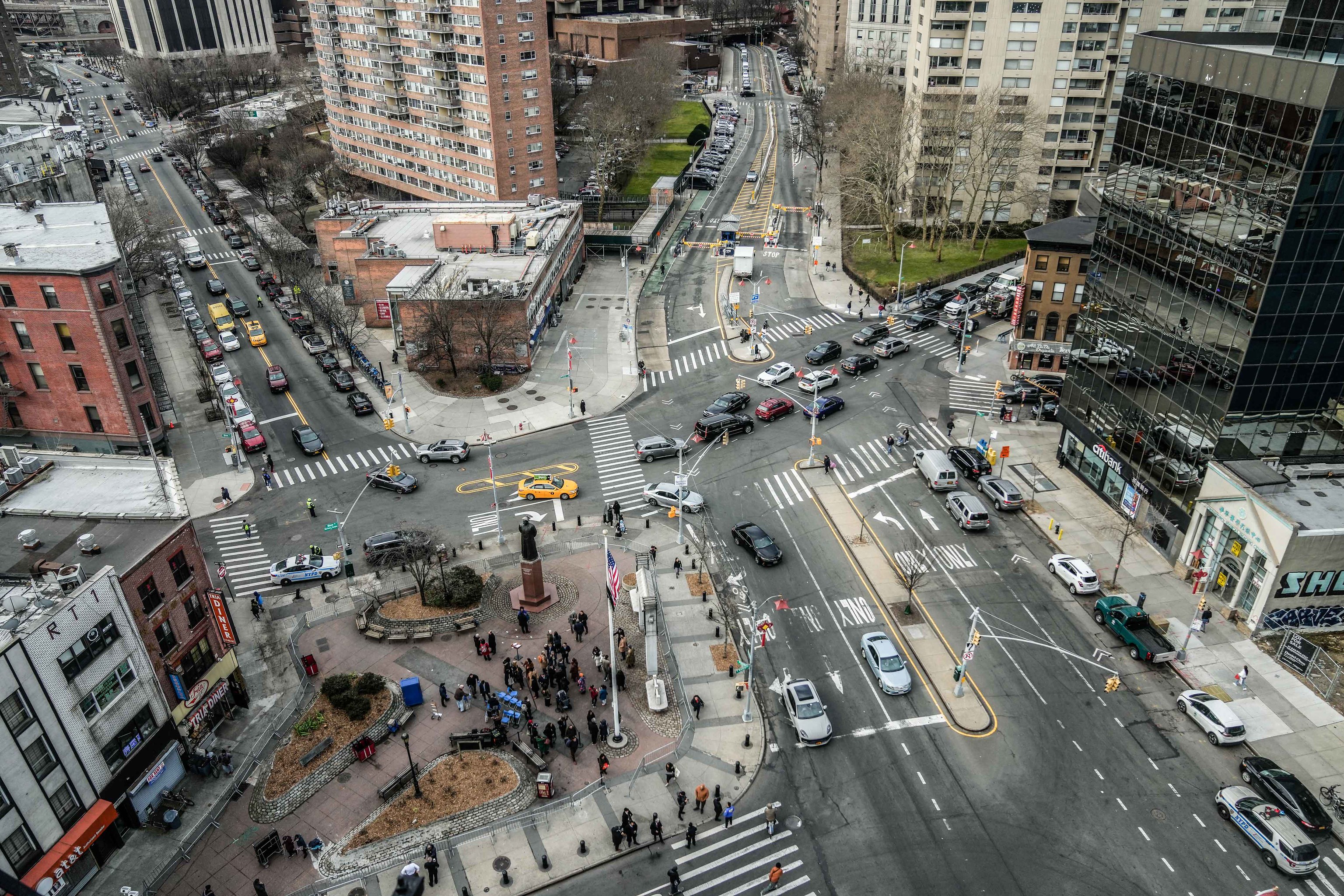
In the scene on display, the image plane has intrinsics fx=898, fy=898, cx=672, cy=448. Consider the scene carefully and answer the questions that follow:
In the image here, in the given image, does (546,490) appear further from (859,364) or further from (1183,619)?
(1183,619)

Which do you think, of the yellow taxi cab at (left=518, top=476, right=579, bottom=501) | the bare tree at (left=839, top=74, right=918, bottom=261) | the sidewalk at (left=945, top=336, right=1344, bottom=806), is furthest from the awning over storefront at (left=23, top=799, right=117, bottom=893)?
the bare tree at (left=839, top=74, right=918, bottom=261)

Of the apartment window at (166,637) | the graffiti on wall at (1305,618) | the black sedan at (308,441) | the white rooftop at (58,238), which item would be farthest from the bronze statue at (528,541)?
the graffiti on wall at (1305,618)

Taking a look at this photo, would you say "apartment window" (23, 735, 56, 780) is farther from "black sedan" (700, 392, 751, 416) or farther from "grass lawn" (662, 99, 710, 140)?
"grass lawn" (662, 99, 710, 140)

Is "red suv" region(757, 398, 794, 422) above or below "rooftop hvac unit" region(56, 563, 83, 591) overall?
below

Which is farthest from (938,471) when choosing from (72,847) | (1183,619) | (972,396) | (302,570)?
(72,847)

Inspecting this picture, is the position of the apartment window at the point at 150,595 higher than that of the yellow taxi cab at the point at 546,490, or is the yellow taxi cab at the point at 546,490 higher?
the apartment window at the point at 150,595

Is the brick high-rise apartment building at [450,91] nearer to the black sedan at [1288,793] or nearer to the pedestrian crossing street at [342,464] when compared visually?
the pedestrian crossing street at [342,464]
